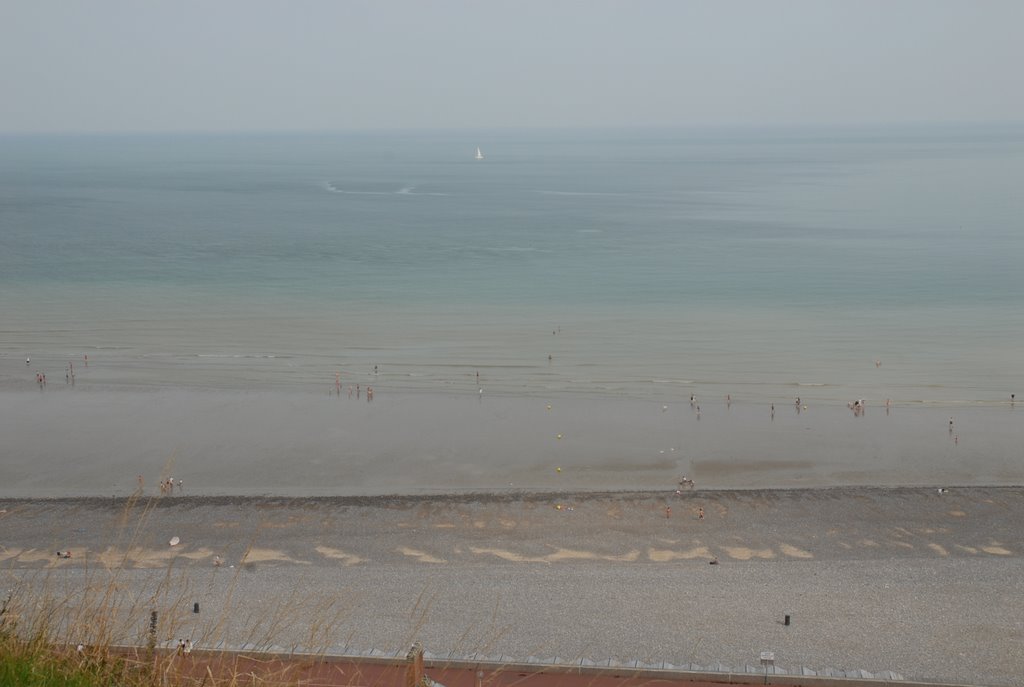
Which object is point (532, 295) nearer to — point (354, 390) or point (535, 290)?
point (535, 290)

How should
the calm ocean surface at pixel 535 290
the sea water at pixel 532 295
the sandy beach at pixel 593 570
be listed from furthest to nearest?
the calm ocean surface at pixel 535 290 → the sea water at pixel 532 295 → the sandy beach at pixel 593 570

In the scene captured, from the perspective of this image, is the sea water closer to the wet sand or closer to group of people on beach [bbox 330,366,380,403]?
group of people on beach [bbox 330,366,380,403]

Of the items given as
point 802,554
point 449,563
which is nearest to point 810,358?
point 802,554

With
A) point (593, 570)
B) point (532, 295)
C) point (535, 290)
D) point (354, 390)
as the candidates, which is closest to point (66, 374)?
point (354, 390)

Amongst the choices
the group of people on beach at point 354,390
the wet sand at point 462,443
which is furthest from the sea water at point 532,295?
the wet sand at point 462,443

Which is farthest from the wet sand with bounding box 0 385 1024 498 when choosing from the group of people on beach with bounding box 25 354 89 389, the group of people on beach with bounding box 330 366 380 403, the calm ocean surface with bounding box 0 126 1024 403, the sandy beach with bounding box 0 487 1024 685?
the calm ocean surface with bounding box 0 126 1024 403

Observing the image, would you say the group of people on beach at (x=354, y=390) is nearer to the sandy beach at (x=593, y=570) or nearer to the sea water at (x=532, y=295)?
the sea water at (x=532, y=295)
